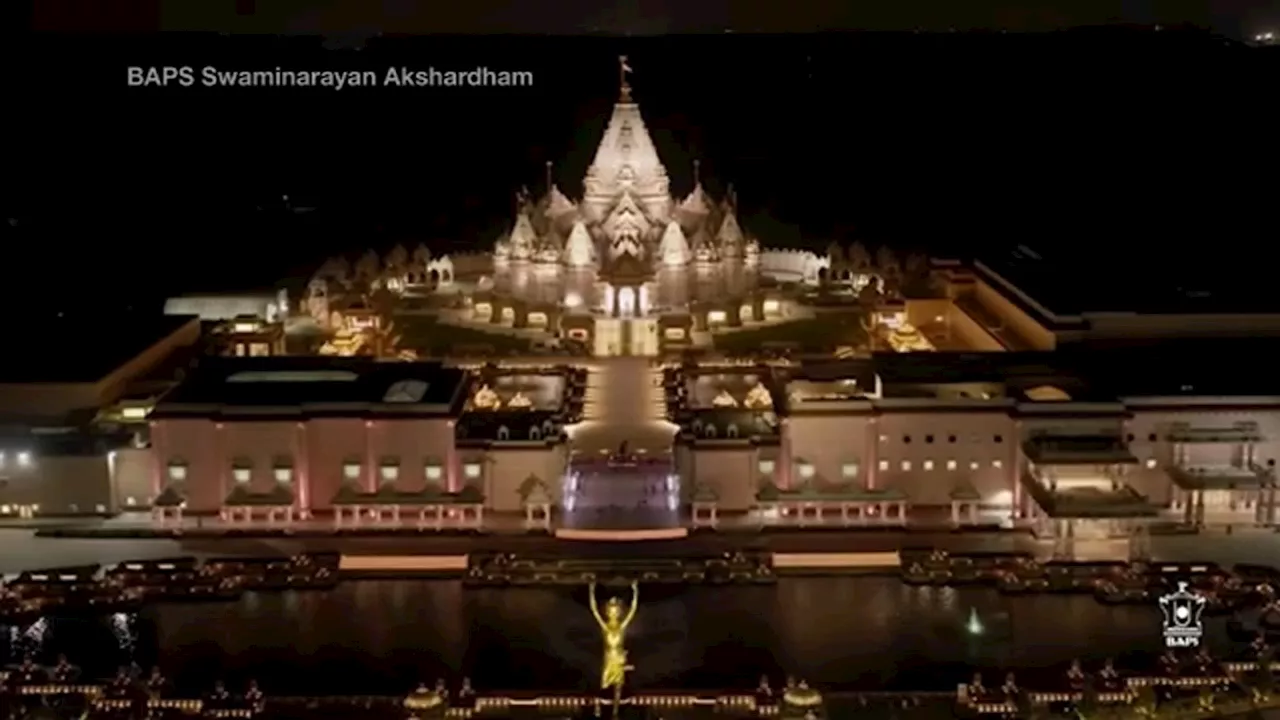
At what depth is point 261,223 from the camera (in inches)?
2312

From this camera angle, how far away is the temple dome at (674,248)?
35438 millimetres

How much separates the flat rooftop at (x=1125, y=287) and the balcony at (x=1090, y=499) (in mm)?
7933

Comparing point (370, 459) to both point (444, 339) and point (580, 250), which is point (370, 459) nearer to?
point (444, 339)

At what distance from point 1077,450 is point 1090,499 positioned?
96 centimetres

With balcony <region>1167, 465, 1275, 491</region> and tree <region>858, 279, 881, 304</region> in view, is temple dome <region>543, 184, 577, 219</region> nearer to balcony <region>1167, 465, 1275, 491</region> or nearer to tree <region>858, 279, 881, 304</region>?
tree <region>858, 279, 881, 304</region>

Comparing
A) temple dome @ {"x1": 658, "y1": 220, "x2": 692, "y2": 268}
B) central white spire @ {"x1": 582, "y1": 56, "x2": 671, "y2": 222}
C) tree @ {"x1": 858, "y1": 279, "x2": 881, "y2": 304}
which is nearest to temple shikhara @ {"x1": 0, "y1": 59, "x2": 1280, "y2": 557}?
temple dome @ {"x1": 658, "y1": 220, "x2": 692, "y2": 268}

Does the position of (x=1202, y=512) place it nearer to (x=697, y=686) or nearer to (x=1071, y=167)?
(x=697, y=686)

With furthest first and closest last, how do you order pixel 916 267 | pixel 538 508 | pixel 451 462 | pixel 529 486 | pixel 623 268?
pixel 916 267 → pixel 623 268 → pixel 451 462 → pixel 529 486 → pixel 538 508

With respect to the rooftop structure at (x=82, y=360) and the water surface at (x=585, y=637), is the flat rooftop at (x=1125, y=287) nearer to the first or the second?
the water surface at (x=585, y=637)

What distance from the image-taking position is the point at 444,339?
112ft

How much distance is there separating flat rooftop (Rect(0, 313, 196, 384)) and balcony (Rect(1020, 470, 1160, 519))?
15.6 meters

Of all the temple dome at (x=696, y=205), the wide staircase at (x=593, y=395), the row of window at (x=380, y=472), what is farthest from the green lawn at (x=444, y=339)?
the row of window at (x=380, y=472)

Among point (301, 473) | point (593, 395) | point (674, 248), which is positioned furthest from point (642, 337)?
point (301, 473)

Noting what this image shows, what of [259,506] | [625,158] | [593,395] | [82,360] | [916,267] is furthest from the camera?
[916,267]
